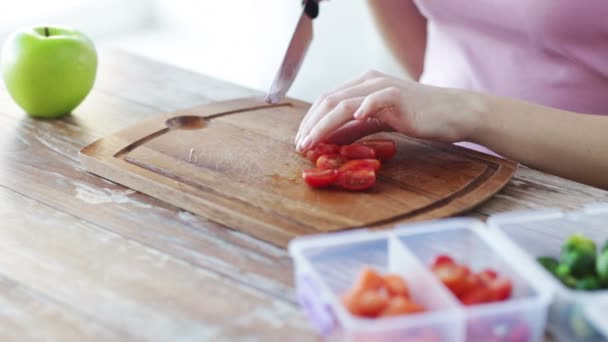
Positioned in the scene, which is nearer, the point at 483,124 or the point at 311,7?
the point at 483,124

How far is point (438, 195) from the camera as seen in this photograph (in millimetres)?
1190

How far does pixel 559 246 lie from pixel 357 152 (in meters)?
0.39

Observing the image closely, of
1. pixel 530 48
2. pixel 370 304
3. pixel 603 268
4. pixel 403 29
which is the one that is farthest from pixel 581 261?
pixel 403 29

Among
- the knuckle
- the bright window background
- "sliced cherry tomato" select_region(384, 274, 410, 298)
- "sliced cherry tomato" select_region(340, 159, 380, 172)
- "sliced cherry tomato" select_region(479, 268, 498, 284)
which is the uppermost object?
the knuckle

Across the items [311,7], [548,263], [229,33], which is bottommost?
[229,33]

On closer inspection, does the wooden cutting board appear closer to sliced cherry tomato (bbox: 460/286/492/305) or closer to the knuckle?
the knuckle

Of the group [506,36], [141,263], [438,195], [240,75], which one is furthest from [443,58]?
[240,75]

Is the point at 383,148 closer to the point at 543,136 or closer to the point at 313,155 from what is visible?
the point at 313,155

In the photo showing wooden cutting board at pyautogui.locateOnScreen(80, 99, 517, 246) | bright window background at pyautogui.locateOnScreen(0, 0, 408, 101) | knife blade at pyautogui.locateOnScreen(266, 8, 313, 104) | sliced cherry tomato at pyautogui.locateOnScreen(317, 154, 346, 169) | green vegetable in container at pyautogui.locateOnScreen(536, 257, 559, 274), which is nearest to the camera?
green vegetable in container at pyautogui.locateOnScreen(536, 257, 559, 274)

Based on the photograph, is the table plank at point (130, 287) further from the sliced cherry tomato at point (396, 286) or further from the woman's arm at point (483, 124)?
the woman's arm at point (483, 124)

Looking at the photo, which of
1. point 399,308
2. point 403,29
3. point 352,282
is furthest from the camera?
point 403,29

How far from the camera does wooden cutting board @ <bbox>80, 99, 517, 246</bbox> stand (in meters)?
1.13

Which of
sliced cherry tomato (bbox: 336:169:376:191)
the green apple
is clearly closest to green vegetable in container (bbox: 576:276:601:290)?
sliced cherry tomato (bbox: 336:169:376:191)

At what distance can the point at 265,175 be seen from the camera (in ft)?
4.11
